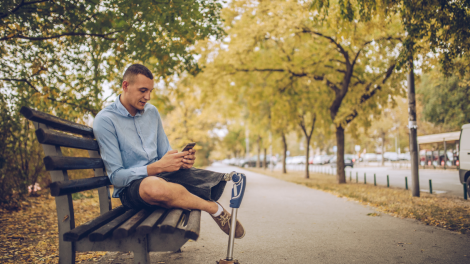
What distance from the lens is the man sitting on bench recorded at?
2551mm

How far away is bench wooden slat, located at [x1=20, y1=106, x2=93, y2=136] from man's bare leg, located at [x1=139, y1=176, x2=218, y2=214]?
2.39 ft

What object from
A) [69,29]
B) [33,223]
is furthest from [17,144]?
[69,29]

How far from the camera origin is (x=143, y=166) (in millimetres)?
2633

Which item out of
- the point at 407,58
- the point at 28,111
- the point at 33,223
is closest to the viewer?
the point at 28,111

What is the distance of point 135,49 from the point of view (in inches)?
236

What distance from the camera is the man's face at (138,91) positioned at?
112 inches

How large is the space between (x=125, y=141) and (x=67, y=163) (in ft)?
2.06

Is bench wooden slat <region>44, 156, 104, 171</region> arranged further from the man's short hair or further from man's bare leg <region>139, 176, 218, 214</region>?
the man's short hair

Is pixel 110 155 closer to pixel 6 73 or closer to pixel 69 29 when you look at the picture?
pixel 69 29

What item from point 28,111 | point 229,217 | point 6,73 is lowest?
point 229,217

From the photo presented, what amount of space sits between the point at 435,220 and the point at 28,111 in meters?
6.38

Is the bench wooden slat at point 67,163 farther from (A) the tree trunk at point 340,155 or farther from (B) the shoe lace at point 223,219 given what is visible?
(A) the tree trunk at point 340,155

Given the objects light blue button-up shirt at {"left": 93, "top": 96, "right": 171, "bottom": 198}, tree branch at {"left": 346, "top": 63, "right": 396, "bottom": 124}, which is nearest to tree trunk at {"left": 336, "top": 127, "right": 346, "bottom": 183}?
tree branch at {"left": 346, "top": 63, "right": 396, "bottom": 124}

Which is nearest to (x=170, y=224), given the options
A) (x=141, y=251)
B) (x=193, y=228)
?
(x=193, y=228)
